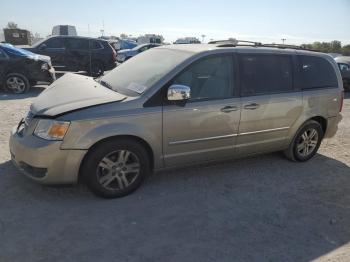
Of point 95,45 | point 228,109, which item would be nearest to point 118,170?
point 228,109

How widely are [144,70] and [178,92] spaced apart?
2.57ft

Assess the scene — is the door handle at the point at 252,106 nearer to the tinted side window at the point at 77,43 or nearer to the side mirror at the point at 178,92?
the side mirror at the point at 178,92

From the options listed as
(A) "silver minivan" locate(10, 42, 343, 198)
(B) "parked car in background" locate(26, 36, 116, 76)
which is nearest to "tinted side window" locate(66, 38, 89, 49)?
(B) "parked car in background" locate(26, 36, 116, 76)

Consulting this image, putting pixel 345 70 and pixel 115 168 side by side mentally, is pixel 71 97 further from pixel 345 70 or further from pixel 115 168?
pixel 345 70

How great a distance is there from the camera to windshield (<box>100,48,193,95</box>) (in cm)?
412

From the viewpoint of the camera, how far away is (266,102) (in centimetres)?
468

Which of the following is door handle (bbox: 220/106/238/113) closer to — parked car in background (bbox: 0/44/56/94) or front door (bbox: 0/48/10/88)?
parked car in background (bbox: 0/44/56/94)

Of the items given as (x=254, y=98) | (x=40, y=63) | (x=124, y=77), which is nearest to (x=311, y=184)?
(x=254, y=98)

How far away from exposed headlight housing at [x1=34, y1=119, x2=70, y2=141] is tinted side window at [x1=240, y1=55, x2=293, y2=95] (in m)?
2.26

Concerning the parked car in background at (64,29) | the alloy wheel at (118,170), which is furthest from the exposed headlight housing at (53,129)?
the parked car in background at (64,29)

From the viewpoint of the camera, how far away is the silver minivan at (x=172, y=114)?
3.64 meters

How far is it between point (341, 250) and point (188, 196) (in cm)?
169

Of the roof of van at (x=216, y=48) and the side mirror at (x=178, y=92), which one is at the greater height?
the roof of van at (x=216, y=48)

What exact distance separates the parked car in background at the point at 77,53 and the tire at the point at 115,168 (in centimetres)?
1074
